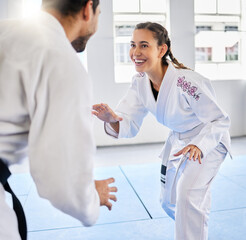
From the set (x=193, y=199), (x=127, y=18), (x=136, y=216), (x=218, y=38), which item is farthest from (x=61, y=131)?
(x=218, y=38)

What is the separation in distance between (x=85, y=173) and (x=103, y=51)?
4.92m

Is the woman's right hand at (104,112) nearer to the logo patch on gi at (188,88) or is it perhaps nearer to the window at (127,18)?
the logo patch on gi at (188,88)

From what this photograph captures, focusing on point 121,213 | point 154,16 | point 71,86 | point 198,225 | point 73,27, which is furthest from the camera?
point 154,16

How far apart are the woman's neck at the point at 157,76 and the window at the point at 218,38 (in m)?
4.37

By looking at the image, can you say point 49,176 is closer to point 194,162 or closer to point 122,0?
point 194,162

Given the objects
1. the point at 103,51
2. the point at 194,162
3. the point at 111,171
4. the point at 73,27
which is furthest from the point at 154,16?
the point at 73,27

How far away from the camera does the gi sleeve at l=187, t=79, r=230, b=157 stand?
76.4 inches

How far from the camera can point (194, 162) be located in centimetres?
198

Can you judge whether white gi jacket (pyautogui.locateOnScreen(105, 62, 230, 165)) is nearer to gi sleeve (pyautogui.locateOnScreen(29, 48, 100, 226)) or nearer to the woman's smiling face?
the woman's smiling face

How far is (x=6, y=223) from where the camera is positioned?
88 centimetres

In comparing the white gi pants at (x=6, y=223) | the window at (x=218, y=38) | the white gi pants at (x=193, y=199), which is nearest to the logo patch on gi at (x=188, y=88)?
the white gi pants at (x=193, y=199)

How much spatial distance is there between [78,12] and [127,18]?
5213 millimetres

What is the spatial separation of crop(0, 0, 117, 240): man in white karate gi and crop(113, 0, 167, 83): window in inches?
206

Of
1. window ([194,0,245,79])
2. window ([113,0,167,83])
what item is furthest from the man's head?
window ([194,0,245,79])
